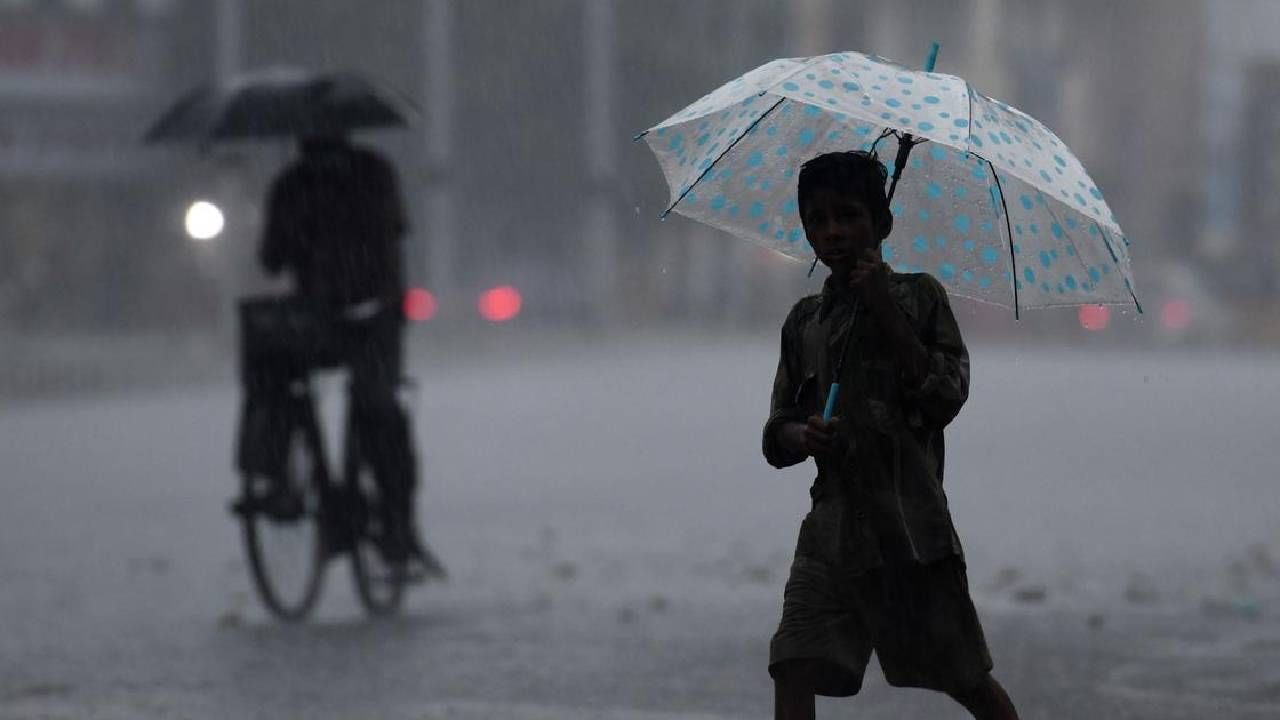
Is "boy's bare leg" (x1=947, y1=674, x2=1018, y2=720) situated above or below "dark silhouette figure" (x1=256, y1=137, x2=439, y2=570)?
below

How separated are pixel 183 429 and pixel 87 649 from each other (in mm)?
10872

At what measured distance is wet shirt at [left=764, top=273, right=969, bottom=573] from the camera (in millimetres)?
4086

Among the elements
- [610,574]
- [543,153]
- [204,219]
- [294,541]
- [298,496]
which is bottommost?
[610,574]

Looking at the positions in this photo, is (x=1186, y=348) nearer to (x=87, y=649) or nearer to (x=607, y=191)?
(x=607, y=191)

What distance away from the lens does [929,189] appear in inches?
189

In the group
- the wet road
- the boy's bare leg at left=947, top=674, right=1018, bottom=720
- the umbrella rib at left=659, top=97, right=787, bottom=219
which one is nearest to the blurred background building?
the wet road

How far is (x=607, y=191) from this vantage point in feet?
144

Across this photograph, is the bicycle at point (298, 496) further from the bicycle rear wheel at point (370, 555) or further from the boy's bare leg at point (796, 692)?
the boy's bare leg at point (796, 692)

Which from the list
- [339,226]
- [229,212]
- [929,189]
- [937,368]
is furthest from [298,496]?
[229,212]

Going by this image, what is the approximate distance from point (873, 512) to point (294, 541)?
4219mm

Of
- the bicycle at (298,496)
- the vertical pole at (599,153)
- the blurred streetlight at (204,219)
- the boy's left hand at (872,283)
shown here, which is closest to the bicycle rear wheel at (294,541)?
the bicycle at (298,496)

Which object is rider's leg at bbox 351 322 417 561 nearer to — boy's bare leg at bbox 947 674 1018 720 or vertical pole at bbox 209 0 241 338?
boy's bare leg at bbox 947 674 1018 720

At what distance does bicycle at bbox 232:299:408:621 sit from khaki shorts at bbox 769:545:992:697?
156 inches

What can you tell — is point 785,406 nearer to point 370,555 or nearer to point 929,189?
point 929,189
